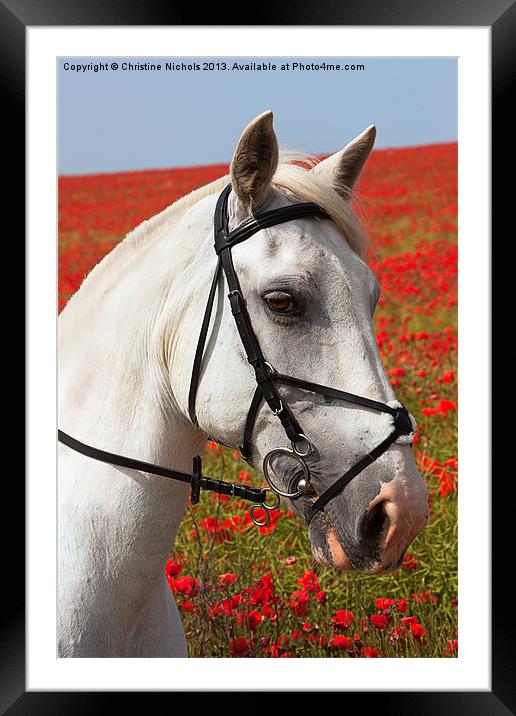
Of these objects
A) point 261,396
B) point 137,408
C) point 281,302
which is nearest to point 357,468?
point 261,396

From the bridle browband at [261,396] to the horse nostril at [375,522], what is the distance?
0.11m

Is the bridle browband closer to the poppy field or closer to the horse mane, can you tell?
the horse mane

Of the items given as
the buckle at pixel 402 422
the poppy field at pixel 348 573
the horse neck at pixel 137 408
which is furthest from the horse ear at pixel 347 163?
the buckle at pixel 402 422

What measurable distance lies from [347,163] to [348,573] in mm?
2367

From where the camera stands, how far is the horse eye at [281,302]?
195cm

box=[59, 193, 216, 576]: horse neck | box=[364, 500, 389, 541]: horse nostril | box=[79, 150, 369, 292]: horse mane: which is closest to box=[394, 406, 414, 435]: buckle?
box=[364, 500, 389, 541]: horse nostril

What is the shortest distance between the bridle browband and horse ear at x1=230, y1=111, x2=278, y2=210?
2.9 inches

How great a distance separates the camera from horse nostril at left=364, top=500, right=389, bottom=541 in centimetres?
189

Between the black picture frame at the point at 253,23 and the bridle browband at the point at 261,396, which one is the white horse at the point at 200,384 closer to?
the bridle browband at the point at 261,396

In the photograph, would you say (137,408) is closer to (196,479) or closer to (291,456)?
(196,479)
